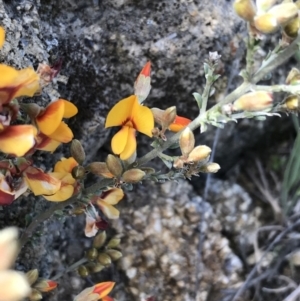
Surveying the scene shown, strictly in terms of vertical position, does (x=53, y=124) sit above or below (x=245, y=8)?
below

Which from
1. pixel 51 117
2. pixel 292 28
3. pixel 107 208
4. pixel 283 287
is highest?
pixel 292 28

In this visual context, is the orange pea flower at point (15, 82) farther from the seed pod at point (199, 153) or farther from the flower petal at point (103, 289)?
the flower petal at point (103, 289)

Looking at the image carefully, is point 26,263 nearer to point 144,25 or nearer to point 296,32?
point 144,25

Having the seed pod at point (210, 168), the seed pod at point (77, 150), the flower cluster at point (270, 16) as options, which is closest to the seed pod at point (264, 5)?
the flower cluster at point (270, 16)

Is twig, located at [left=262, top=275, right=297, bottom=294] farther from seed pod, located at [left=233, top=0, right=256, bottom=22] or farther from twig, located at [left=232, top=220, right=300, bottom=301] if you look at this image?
seed pod, located at [left=233, top=0, right=256, bottom=22]

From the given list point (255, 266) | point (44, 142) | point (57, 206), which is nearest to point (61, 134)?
point (44, 142)

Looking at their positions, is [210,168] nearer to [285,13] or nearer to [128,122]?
[128,122]

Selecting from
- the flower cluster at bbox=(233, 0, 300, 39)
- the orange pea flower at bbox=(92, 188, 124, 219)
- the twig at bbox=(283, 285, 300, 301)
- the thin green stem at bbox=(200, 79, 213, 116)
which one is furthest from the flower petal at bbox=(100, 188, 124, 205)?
the twig at bbox=(283, 285, 300, 301)
